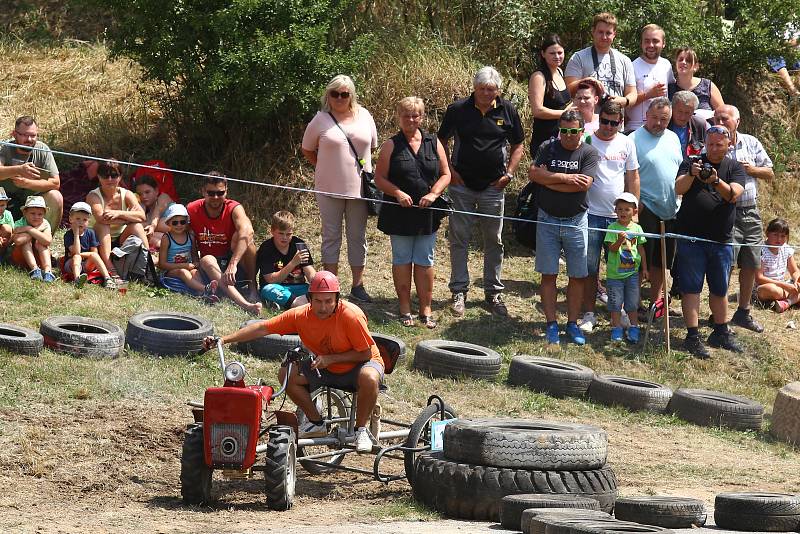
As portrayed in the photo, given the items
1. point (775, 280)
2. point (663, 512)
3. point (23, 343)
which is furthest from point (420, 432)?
point (775, 280)

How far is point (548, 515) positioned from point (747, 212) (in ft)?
24.9

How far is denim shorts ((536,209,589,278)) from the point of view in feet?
41.2

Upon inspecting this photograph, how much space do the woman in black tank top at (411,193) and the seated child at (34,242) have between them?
329cm

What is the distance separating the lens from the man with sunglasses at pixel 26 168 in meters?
12.7

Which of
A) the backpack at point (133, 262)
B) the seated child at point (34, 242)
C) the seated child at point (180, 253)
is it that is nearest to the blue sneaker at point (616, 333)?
the seated child at point (180, 253)

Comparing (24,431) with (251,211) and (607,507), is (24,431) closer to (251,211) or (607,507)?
(607,507)

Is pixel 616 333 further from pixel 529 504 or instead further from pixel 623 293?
pixel 529 504

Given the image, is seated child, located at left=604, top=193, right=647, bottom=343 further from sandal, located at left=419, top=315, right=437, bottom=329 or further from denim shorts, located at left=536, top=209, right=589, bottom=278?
sandal, located at left=419, top=315, right=437, bottom=329

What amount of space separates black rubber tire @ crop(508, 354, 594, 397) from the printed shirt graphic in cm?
140

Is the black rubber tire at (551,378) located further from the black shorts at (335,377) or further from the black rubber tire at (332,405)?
the black shorts at (335,377)

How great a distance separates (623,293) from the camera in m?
12.9

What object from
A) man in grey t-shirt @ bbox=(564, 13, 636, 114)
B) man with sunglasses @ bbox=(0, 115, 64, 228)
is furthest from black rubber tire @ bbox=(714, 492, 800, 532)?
man with sunglasses @ bbox=(0, 115, 64, 228)

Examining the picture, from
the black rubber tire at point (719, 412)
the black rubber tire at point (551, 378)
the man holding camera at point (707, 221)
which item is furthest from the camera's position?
the man holding camera at point (707, 221)

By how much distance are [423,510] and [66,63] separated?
12.2 m
